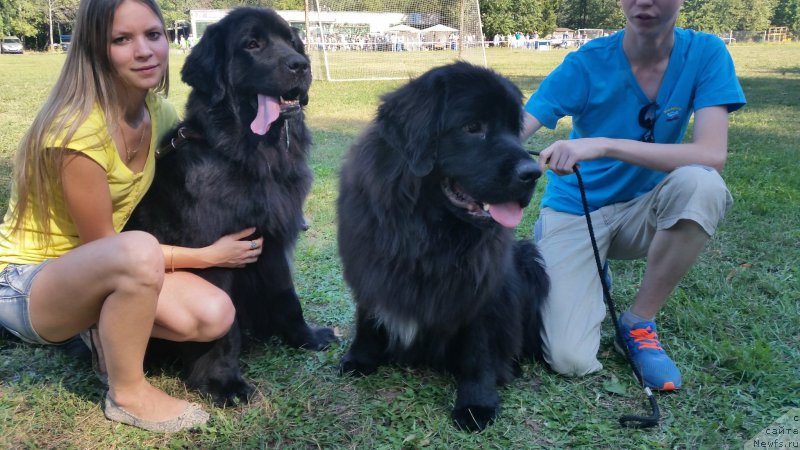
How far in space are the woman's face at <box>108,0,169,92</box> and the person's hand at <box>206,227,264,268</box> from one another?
2.35 ft

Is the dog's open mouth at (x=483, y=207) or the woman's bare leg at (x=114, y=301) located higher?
the dog's open mouth at (x=483, y=207)

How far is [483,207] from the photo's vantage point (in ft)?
7.34

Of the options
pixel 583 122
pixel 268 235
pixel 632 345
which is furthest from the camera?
pixel 583 122

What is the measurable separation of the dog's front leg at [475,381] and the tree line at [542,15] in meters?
37.1

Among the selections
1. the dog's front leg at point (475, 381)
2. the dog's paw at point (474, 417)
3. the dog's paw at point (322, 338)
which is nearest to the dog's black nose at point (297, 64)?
the dog's paw at point (322, 338)

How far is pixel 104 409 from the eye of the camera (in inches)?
92.2

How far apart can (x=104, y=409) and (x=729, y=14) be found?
A: 7631cm

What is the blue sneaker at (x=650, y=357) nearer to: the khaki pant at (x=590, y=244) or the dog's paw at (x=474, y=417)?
the khaki pant at (x=590, y=244)

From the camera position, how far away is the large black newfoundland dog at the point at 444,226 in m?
2.21

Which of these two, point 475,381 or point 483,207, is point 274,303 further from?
point 483,207

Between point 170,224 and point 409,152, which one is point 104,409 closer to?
point 170,224

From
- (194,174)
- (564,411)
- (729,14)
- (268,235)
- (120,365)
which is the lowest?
(564,411)

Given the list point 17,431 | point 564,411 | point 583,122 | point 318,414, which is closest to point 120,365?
point 17,431

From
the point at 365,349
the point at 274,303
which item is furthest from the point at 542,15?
the point at 365,349
